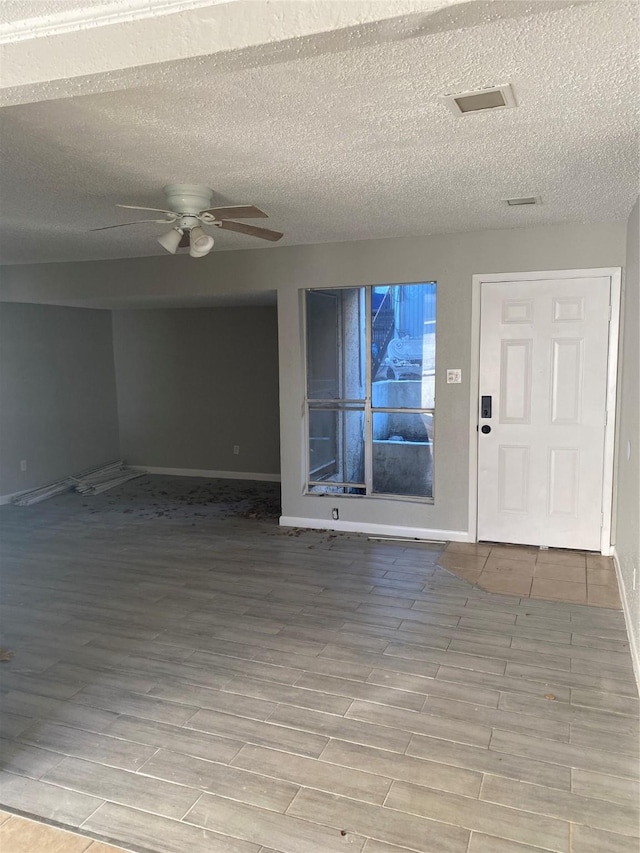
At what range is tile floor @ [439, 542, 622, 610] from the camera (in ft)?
12.9

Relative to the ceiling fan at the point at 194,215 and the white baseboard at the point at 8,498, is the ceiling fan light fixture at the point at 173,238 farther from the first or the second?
the white baseboard at the point at 8,498

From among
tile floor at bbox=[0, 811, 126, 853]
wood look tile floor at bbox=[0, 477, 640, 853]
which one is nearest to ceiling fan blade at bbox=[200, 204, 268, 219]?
wood look tile floor at bbox=[0, 477, 640, 853]

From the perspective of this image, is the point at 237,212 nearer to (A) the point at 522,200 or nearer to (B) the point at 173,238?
(B) the point at 173,238

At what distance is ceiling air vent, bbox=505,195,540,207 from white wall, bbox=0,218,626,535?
78 cm

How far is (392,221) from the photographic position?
426 cm

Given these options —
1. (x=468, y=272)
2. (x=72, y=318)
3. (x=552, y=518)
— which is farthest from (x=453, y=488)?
(x=72, y=318)

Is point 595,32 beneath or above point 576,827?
above

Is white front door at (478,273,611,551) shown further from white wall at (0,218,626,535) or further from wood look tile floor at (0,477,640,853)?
wood look tile floor at (0,477,640,853)

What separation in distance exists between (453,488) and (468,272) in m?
1.66

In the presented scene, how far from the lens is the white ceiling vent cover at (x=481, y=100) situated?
6.97 feet

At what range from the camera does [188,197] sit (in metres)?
3.32

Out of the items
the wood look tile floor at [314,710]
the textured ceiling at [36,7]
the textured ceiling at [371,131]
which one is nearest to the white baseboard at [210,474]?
the wood look tile floor at [314,710]

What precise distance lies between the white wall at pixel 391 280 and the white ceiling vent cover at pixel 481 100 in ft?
7.93

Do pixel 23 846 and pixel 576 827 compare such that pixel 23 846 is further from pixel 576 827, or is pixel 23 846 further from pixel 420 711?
pixel 576 827
